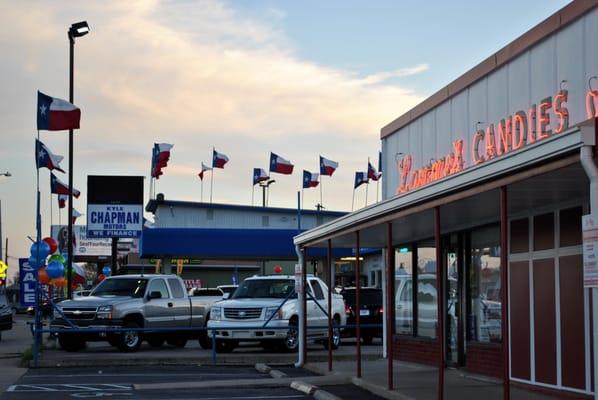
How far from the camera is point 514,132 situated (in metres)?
15.4

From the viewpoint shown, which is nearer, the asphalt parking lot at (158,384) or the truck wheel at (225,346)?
the asphalt parking lot at (158,384)

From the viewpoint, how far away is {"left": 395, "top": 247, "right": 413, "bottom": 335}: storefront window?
69.8 ft

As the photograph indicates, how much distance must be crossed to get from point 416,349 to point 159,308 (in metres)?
9.10

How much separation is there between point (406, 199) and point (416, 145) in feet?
21.3

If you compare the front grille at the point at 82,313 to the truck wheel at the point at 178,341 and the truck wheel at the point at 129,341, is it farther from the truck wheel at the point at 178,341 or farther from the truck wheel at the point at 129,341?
the truck wheel at the point at 178,341

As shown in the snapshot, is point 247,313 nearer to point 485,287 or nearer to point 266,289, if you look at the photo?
point 266,289

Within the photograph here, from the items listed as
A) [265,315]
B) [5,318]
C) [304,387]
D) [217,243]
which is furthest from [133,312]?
[217,243]

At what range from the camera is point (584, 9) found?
13664 millimetres

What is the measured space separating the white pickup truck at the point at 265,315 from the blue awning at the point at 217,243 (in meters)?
13.2

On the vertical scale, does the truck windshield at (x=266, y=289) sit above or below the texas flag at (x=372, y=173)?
below

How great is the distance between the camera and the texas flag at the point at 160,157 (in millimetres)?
46000

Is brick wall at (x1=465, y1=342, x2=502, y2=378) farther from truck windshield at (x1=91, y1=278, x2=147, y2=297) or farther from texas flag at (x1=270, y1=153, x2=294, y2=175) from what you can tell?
texas flag at (x1=270, y1=153, x2=294, y2=175)

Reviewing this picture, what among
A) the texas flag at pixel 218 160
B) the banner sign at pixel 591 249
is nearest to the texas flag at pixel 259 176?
the texas flag at pixel 218 160

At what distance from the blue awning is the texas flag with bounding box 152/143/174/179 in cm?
582
